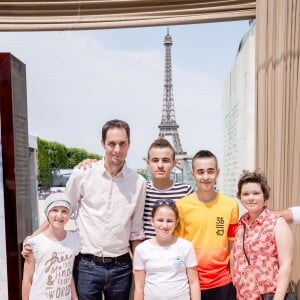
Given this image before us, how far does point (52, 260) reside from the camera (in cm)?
168

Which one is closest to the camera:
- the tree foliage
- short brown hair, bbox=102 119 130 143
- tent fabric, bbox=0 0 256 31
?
short brown hair, bbox=102 119 130 143

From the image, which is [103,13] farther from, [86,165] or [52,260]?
[52,260]

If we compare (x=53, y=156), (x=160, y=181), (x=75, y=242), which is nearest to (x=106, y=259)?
(x=75, y=242)

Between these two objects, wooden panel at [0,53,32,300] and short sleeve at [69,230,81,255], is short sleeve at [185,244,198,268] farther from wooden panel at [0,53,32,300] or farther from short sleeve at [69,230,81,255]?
wooden panel at [0,53,32,300]

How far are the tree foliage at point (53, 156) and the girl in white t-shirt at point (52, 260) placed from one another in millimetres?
19427

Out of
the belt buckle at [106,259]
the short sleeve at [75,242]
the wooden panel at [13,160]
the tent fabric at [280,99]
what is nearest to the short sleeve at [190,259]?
the belt buckle at [106,259]

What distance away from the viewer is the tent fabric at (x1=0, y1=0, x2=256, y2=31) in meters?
2.47

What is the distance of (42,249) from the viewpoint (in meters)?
1.68

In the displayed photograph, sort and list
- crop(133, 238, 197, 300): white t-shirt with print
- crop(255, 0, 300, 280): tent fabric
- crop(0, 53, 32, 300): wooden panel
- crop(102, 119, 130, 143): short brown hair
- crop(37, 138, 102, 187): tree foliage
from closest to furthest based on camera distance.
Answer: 1. crop(133, 238, 197, 300): white t-shirt with print
2. crop(102, 119, 130, 143): short brown hair
3. crop(0, 53, 32, 300): wooden panel
4. crop(255, 0, 300, 280): tent fabric
5. crop(37, 138, 102, 187): tree foliage

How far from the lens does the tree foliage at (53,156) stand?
22.2 meters

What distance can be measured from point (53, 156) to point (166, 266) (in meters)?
25.2

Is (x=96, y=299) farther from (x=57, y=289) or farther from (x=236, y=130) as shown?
(x=236, y=130)

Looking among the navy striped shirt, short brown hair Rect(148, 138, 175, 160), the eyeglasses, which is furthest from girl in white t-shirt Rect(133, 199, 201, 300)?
short brown hair Rect(148, 138, 175, 160)

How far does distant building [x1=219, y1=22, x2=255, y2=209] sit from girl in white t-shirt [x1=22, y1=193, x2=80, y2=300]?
3.99 ft
